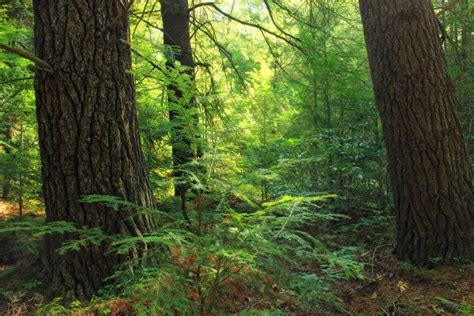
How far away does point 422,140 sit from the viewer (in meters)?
4.48

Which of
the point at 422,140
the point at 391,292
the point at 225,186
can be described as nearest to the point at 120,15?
the point at 225,186

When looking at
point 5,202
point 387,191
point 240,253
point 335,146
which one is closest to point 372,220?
point 387,191

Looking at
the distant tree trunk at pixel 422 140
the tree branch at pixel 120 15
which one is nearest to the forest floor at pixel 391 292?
the distant tree trunk at pixel 422 140

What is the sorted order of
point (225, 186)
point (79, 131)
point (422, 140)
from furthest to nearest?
point (422, 140) → point (79, 131) → point (225, 186)

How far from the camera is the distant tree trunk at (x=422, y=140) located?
4.38 metres

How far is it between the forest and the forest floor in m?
0.02

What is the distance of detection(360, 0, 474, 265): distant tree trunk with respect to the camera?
4.38 metres

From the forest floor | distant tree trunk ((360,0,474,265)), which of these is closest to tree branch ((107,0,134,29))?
the forest floor

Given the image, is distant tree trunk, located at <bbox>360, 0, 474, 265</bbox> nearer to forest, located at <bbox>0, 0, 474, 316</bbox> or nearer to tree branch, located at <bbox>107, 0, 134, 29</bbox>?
forest, located at <bbox>0, 0, 474, 316</bbox>

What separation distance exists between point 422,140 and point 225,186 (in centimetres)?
279

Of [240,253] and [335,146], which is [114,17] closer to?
[240,253]

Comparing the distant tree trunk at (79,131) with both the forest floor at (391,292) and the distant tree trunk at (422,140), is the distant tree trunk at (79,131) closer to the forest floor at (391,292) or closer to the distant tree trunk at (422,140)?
the forest floor at (391,292)

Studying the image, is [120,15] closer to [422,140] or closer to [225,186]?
[225,186]

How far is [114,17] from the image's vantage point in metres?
3.40
